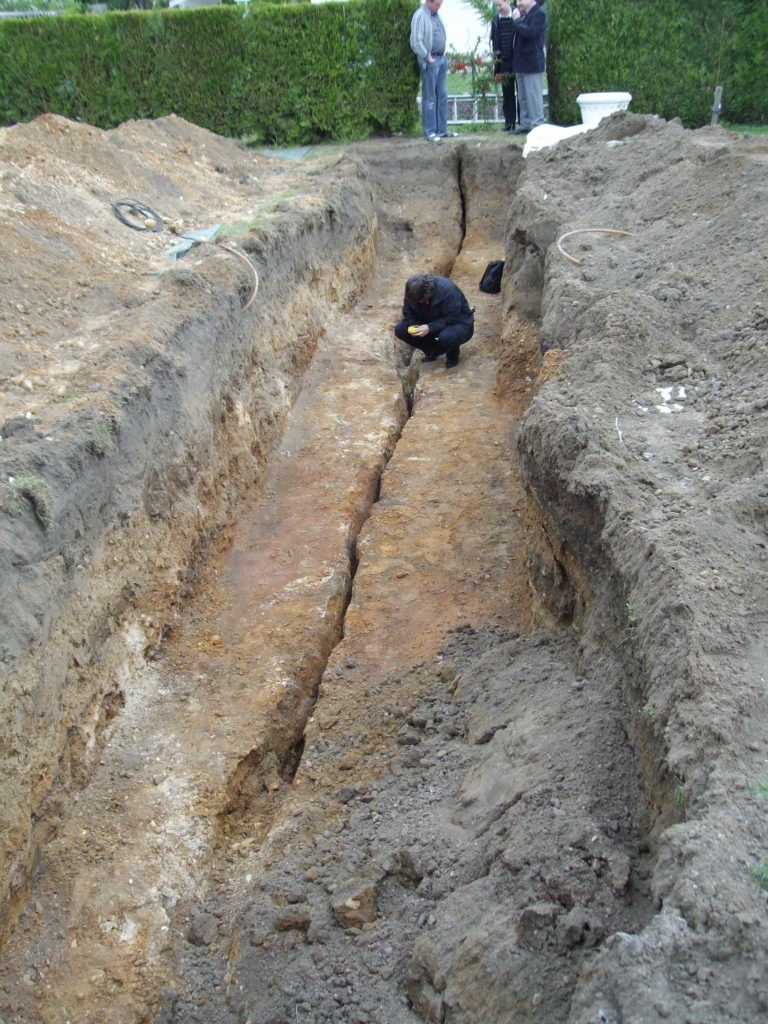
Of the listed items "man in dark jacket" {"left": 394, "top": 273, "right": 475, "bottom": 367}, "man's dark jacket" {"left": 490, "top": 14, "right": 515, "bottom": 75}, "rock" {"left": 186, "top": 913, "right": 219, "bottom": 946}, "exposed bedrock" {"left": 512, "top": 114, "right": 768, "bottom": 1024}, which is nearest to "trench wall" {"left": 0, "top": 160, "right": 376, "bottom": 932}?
"rock" {"left": 186, "top": 913, "right": 219, "bottom": 946}

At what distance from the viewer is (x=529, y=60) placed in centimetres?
1213

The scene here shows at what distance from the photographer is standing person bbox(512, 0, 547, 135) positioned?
1176 cm

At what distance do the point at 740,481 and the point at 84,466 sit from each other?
3114 millimetres

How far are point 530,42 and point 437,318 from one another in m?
5.77

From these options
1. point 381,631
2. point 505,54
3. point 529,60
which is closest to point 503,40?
point 505,54

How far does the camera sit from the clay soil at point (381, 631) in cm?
257

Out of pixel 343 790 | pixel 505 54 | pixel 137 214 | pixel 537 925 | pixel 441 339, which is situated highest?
pixel 505 54

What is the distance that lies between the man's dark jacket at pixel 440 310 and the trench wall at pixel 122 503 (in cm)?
134

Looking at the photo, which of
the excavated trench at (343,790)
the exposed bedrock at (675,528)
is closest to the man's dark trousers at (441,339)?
the exposed bedrock at (675,528)

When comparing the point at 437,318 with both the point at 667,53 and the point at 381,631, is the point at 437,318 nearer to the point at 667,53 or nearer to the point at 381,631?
the point at 381,631

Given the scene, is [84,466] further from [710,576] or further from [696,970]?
[696,970]

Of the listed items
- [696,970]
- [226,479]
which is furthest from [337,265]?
[696,970]

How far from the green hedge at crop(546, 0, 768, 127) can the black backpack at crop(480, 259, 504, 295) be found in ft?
16.8

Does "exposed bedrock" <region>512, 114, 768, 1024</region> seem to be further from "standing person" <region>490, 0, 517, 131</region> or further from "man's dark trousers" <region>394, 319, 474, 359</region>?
"standing person" <region>490, 0, 517, 131</region>
